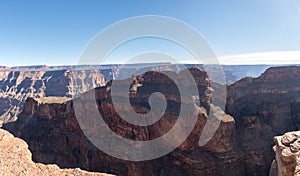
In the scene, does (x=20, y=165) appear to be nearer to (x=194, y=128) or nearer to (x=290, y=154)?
(x=290, y=154)

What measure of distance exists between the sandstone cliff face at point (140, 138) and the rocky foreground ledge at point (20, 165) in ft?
128

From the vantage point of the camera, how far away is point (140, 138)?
59656 mm

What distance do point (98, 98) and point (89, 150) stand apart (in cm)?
1420

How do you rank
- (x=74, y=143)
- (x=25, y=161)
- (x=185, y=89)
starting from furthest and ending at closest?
(x=74, y=143), (x=185, y=89), (x=25, y=161)

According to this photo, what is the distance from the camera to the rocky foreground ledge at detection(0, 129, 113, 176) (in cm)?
1572

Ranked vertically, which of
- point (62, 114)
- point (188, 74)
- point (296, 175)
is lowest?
point (296, 175)

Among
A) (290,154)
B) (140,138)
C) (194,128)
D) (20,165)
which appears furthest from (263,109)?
(20,165)

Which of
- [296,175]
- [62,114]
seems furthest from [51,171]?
[62,114]

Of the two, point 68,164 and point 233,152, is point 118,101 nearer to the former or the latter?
point 68,164

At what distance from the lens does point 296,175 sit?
14.6 metres

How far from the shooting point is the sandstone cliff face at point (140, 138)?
54.5 metres

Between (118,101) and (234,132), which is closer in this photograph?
(234,132)

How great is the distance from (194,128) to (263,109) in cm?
2111

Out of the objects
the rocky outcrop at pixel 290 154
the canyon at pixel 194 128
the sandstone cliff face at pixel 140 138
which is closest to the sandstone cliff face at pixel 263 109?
the canyon at pixel 194 128
